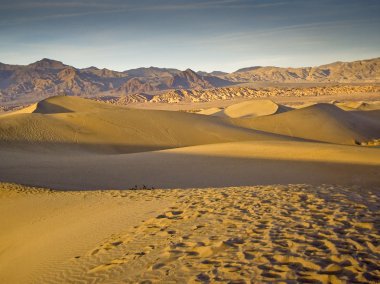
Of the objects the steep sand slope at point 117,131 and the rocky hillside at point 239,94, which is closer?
the steep sand slope at point 117,131

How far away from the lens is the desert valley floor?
5.34m

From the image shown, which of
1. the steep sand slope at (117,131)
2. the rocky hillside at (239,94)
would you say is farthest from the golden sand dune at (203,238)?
the rocky hillside at (239,94)

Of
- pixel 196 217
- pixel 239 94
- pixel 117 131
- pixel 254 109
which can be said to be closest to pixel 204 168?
pixel 196 217

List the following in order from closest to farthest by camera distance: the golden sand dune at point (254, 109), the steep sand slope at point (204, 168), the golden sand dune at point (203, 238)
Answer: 1. the golden sand dune at point (203, 238)
2. the steep sand slope at point (204, 168)
3. the golden sand dune at point (254, 109)

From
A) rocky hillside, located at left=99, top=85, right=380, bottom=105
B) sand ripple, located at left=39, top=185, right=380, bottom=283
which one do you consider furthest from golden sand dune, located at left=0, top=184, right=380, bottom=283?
rocky hillside, located at left=99, top=85, right=380, bottom=105

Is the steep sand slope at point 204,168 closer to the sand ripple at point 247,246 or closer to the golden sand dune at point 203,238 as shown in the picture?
the golden sand dune at point 203,238

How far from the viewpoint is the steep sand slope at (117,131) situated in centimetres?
2697

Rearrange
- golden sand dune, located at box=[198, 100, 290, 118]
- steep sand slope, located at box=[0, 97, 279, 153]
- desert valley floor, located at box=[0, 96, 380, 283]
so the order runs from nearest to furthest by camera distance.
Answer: desert valley floor, located at box=[0, 96, 380, 283]
steep sand slope, located at box=[0, 97, 279, 153]
golden sand dune, located at box=[198, 100, 290, 118]

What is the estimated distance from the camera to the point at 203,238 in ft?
21.1

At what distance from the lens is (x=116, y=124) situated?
109 feet

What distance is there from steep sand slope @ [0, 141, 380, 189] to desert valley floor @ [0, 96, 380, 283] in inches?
1.9

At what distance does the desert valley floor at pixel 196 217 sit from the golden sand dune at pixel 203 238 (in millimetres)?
Answer: 26

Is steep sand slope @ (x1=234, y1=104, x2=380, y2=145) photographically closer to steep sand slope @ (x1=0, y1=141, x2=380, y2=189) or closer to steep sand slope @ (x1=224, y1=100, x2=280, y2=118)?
steep sand slope @ (x1=224, y1=100, x2=280, y2=118)

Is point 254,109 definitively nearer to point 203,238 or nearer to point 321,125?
point 321,125
